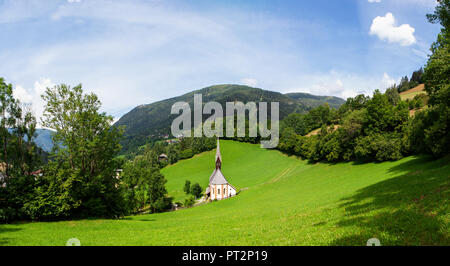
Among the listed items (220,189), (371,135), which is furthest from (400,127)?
(220,189)

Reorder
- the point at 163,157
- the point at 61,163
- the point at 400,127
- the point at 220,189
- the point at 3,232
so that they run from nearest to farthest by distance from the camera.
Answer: the point at 3,232, the point at 61,163, the point at 400,127, the point at 220,189, the point at 163,157

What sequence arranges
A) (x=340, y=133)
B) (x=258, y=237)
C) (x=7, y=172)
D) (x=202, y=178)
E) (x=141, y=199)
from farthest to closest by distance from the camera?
(x=202, y=178), (x=141, y=199), (x=340, y=133), (x=7, y=172), (x=258, y=237)

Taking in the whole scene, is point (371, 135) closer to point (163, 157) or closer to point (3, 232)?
point (3, 232)

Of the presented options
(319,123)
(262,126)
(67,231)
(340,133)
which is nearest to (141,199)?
(67,231)

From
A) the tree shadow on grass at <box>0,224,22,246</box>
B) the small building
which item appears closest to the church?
the tree shadow on grass at <box>0,224,22,246</box>

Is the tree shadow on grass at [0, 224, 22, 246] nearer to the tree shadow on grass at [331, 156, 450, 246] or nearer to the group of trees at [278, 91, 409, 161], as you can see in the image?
the tree shadow on grass at [331, 156, 450, 246]

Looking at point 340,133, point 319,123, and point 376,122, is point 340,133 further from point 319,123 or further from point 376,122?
point 319,123

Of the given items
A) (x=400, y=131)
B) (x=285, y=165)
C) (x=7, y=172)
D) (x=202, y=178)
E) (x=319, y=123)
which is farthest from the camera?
(x=319, y=123)

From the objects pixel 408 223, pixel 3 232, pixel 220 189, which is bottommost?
pixel 220 189

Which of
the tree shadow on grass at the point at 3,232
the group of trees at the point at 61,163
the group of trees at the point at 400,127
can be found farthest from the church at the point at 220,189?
the tree shadow on grass at the point at 3,232

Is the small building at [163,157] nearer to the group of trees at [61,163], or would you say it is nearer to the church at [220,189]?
the church at [220,189]

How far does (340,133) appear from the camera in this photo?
197ft
